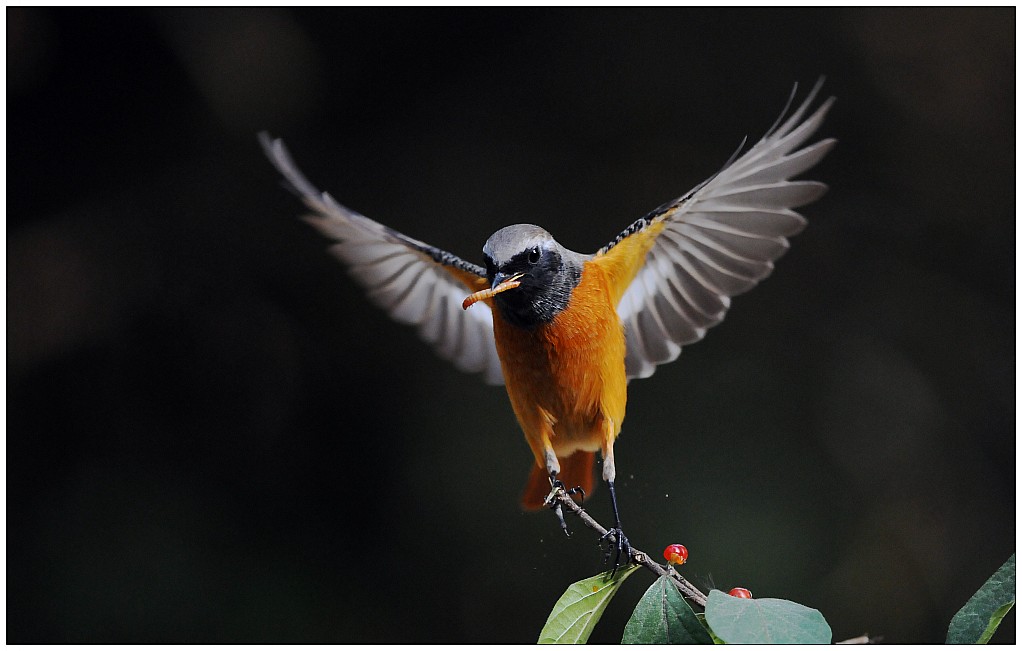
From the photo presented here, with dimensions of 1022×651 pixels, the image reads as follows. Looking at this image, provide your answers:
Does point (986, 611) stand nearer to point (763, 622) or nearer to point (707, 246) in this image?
point (763, 622)

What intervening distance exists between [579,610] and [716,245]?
1.17m

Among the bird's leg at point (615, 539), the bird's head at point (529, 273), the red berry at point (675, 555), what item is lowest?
the red berry at point (675, 555)

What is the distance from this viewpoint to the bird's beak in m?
1.60

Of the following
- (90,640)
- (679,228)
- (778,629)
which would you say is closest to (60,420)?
(90,640)

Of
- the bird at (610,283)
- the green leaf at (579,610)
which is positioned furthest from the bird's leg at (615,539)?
the green leaf at (579,610)

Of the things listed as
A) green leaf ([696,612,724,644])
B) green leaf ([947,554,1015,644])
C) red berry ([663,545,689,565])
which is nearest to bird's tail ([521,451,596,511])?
red berry ([663,545,689,565])

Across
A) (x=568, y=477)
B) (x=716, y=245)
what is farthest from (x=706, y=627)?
(x=716, y=245)

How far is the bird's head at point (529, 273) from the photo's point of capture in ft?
6.00

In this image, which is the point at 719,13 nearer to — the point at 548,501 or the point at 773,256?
the point at 773,256

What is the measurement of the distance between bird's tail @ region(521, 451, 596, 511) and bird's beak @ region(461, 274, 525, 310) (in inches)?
31.8

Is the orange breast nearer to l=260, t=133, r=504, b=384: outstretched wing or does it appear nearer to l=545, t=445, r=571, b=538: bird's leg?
l=545, t=445, r=571, b=538: bird's leg

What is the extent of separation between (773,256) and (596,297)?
1.58 feet

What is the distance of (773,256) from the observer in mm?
2314

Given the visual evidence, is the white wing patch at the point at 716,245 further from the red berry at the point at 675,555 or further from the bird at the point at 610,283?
the red berry at the point at 675,555
